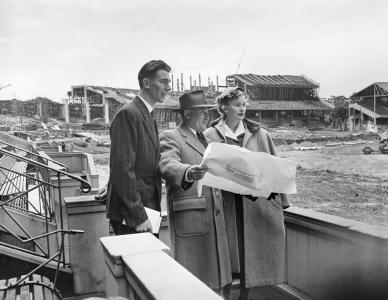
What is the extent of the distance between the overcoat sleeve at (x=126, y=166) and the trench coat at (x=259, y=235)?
84 centimetres

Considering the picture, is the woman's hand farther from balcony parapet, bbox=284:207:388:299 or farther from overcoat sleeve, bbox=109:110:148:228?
balcony parapet, bbox=284:207:388:299

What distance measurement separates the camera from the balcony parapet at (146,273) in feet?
5.70

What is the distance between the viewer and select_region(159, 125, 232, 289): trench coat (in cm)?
321

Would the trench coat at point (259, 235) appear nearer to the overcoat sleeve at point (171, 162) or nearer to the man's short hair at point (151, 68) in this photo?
the overcoat sleeve at point (171, 162)

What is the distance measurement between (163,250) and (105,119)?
67.0 m

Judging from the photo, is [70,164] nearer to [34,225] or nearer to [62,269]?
[34,225]

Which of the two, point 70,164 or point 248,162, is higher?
point 248,162

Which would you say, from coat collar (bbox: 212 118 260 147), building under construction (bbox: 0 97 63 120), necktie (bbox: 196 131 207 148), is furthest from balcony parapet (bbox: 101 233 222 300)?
building under construction (bbox: 0 97 63 120)

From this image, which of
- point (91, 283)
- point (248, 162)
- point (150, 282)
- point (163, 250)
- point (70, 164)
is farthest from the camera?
point (70, 164)

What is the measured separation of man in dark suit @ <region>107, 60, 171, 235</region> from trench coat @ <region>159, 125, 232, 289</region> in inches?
6.7

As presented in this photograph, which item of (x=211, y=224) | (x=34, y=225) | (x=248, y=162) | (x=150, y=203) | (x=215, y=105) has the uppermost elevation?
(x=215, y=105)

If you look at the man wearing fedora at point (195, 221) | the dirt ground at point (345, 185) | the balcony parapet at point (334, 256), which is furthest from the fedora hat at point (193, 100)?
the dirt ground at point (345, 185)

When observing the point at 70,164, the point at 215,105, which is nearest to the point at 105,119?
the point at 70,164

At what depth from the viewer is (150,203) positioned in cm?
306
